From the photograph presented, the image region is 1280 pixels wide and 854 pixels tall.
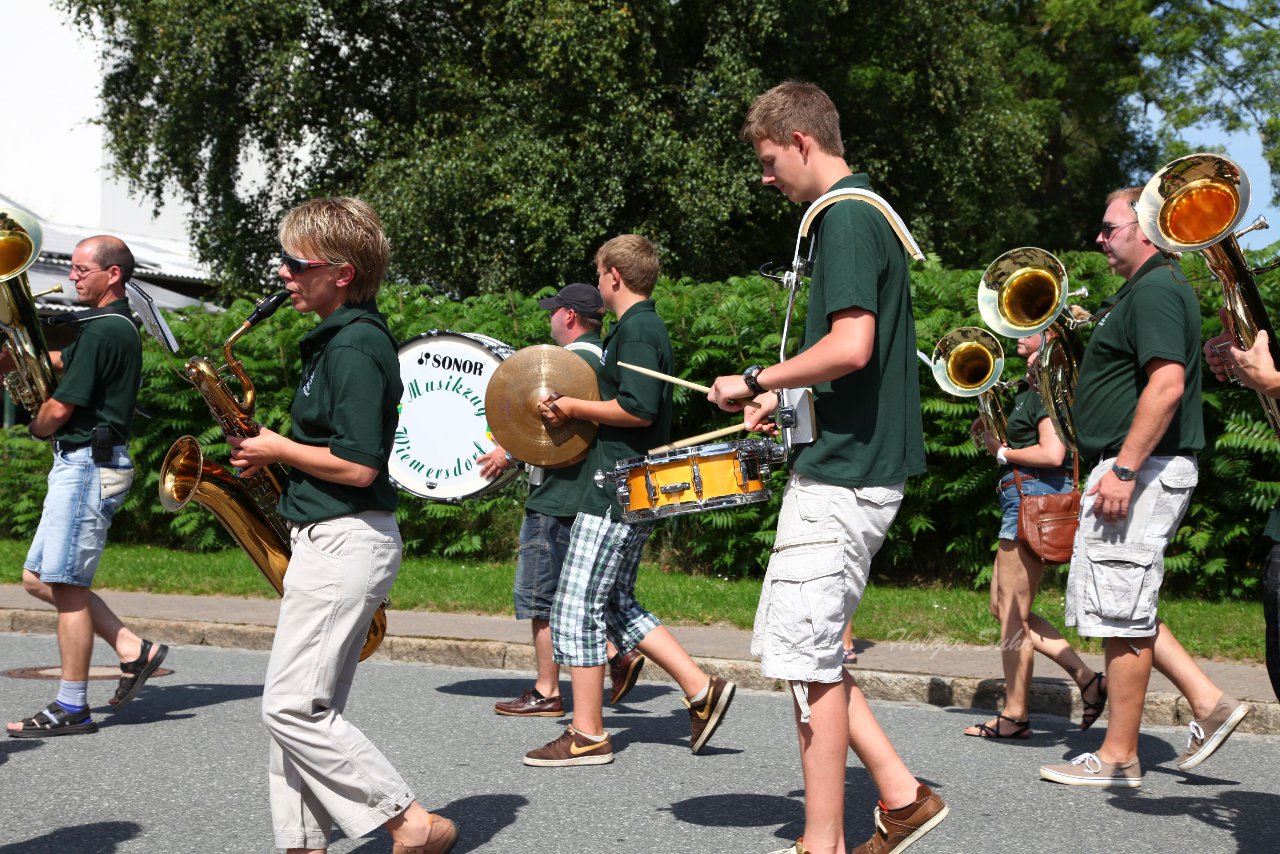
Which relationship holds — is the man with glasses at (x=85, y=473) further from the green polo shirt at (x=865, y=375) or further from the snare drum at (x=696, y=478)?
the green polo shirt at (x=865, y=375)

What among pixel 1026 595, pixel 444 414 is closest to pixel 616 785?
pixel 1026 595

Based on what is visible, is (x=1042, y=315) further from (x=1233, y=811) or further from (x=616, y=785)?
(x=616, y=785)

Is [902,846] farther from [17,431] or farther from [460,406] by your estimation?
[17,431]

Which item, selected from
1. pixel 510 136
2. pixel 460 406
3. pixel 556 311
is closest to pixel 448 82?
pixel 510 136

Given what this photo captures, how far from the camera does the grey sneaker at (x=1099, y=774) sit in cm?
513

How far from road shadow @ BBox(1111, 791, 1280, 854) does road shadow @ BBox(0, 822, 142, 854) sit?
3.39 m

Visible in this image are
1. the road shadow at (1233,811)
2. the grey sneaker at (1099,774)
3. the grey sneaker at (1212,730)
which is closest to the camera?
the road shadow at (1233,811)

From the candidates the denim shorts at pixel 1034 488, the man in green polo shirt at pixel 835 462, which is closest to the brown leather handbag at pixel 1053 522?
the denim shorts at pixel 1034 488

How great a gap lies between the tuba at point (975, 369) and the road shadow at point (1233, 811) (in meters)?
1.99

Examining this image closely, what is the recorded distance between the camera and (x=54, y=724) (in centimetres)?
603

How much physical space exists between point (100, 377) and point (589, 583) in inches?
96.3

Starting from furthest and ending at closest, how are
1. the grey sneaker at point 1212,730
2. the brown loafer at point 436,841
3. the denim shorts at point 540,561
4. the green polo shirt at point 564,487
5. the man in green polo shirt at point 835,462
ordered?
the denim shorts at point 540,561
the green polo shirt at point 564,487
the grey sneaker at point 1212,730
the brown loafer at point 436,841
the man in green polo shirt at point 835,462

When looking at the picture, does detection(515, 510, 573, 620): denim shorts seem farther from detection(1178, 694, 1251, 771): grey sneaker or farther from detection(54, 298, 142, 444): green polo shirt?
detection(1178, 694, 1251, 771): grey sneaker

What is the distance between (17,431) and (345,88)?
38.0 ft
